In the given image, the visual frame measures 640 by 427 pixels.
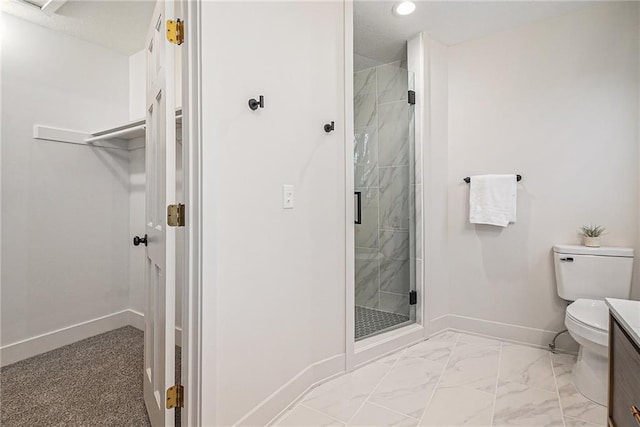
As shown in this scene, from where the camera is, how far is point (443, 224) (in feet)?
8.99

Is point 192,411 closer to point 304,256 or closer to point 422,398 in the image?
point 304,256

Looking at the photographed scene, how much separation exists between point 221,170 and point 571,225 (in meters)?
2.38

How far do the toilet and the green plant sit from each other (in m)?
0.10

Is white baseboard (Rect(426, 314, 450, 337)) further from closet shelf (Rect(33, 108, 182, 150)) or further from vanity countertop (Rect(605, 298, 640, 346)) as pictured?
closet shelf (Rect(33, 108, 182, 150))

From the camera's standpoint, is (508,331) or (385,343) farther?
(508,331)

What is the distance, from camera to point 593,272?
7.04 feet

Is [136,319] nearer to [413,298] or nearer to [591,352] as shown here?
[413,298]

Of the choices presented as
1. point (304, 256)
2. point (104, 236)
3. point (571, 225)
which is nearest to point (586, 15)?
point (571, 225)

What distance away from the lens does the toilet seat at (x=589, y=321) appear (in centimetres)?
171

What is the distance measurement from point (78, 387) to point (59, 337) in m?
0.78

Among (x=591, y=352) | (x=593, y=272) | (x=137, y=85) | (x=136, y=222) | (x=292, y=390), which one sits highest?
(x=137, y=85)

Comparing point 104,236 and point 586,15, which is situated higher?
point 586,15

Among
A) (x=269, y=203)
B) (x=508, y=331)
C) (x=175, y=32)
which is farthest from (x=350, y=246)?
(x=508, y=331)

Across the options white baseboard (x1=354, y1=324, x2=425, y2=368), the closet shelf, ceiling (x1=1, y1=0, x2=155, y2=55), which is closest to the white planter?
white baseboard (x1=354, y1=324, x2=425, y2=368)
